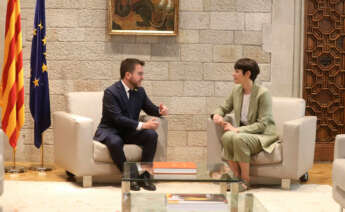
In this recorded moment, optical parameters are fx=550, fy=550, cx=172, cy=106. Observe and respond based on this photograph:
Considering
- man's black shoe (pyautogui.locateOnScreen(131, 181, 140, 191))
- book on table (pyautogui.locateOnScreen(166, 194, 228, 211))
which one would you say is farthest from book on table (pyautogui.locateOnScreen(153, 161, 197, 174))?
man's black shoe (pyautogui.locateOnScreen(131, 181, 140, 191))

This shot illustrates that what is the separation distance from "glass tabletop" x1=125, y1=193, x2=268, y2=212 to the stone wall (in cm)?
270

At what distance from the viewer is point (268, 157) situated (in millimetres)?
4984

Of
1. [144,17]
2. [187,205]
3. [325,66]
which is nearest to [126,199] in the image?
[187,205]

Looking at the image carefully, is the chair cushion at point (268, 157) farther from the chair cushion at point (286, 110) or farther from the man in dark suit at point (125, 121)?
the man in dark suit at point (125, 121)

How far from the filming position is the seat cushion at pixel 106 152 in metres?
5.01

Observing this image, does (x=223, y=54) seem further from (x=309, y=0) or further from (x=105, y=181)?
(x=105, y=181)

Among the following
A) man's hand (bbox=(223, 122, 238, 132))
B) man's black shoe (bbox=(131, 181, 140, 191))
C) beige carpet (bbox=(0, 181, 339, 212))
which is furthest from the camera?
man's hand (bbox=(223, 122, 238, 132))

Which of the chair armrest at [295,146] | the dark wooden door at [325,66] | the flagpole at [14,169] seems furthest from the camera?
the dark wooden door at [325,66]

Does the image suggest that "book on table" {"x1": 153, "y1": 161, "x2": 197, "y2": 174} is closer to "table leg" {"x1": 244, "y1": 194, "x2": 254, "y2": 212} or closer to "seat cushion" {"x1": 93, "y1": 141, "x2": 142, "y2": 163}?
Answer: "table leg" {"x1": 244, "y1": 194, "x2": 254, "y2": 212}

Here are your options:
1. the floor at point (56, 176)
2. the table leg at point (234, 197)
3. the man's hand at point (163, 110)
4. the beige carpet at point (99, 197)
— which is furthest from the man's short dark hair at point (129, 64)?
the table leg at point (234, 197)

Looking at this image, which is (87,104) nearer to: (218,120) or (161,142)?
(161,142)

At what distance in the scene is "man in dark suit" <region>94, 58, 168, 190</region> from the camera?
196 inches

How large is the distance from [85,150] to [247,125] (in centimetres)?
152

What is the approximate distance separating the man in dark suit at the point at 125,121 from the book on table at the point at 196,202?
1.64 metres
